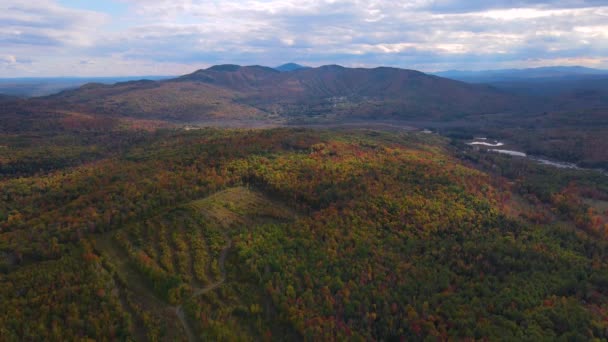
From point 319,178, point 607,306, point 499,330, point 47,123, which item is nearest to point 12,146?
point 47,123

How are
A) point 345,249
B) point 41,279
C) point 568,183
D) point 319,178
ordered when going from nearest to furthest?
point 41,279 < point 345,249 < point 319,178 < point 568,183

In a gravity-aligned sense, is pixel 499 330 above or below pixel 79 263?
below

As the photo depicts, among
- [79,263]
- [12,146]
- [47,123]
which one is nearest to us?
[79,263]

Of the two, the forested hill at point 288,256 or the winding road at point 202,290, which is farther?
the forested hill at point 288,256

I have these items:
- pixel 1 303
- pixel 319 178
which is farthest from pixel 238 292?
pixel 319 178

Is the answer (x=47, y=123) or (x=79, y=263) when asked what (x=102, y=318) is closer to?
(x=79, y=263)

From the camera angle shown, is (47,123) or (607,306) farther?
(47,123)

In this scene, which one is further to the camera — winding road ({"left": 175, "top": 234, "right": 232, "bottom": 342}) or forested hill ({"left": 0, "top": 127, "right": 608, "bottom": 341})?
forested hill ({"left": 0, "top": 127, "right": 608, "bottom": 341})
